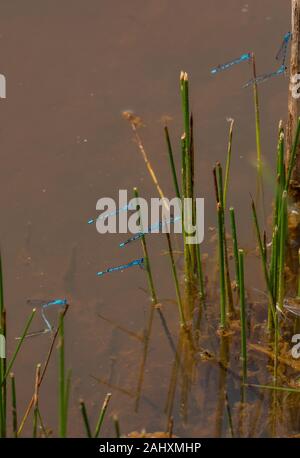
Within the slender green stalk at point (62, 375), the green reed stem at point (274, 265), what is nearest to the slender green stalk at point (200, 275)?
the green reed stem at point (274, 265)

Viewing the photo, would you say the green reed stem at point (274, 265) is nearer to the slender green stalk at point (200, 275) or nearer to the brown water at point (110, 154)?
the slender green stalk at point (200, 275)

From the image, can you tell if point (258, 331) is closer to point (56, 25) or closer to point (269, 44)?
point (269, 44)

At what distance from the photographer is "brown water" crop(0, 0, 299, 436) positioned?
12.4ft

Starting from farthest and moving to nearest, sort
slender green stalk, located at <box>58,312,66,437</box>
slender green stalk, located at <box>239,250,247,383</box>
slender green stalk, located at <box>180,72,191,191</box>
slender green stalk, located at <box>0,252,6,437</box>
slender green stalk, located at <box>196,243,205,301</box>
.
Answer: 1. slender green stalk, located at <box>196,243,205,301</box>
2. slender green stalk, located at <box>180,72,191,191</box>
3. slender green stalk, located at <box>239,250,247,383</box>
4. slender green stalk, located at <box>0,252,6,437</box>
5. slender green stalk, located at <box>58,312,66,437</box>

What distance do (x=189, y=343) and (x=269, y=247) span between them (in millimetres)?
753

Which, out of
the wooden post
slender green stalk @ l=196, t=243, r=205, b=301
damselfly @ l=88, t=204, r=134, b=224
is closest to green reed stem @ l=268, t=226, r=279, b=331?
slender green stalk @ l=196, t=243, r=205, b=301

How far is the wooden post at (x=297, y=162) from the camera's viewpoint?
401 cm

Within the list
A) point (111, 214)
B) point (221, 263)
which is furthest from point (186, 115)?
point (111, 214)

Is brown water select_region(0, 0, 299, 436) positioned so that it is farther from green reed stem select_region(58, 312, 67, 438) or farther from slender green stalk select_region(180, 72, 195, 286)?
green reed stem select_region(58, 312, 67, 438)

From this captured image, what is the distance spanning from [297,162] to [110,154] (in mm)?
1142

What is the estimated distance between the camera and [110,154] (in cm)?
486

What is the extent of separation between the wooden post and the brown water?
6.9 inches

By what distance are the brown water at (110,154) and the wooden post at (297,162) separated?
0.18 m

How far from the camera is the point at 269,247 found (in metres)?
4.30
